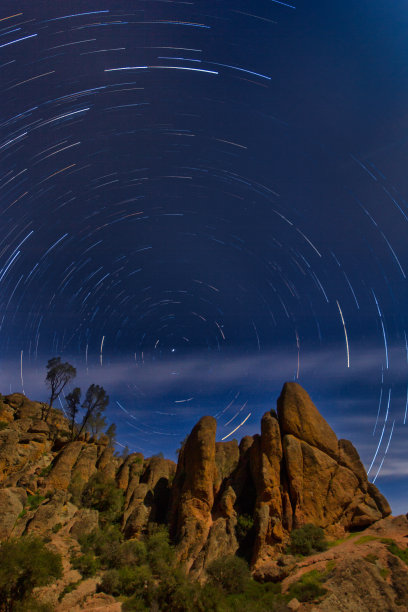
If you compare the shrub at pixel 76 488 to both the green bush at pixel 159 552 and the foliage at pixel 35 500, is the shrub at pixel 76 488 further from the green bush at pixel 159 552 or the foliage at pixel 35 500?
the green bush at pixel 159 552

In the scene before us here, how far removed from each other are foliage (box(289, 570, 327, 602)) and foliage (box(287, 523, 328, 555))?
193 inches

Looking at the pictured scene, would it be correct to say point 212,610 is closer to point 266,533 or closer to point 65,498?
point 266,533

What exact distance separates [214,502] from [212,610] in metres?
16.3

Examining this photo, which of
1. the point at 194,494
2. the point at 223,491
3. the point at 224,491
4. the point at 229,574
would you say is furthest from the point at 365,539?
the point at 194,494

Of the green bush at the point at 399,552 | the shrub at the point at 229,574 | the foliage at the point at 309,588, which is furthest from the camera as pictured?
the shrub at the point at 229,574

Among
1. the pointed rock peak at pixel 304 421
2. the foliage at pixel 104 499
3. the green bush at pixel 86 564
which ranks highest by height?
the pointed rock peak at pixel 304 421

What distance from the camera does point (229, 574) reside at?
25750 millimetres

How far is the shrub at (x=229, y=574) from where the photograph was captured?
2470cm

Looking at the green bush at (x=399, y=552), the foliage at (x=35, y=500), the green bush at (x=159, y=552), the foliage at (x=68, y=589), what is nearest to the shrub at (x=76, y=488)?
the foliage at (x=35, y=500)

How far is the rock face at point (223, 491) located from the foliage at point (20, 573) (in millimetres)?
12107

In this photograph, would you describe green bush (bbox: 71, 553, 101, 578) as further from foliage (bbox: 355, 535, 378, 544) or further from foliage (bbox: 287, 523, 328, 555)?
foliage (bbox: 355, 535, 378, 544)

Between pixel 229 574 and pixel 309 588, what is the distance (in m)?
8.03

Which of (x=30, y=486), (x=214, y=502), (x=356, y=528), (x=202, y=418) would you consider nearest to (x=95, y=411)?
(x=30, y=486)

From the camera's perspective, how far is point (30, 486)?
38.1 m
